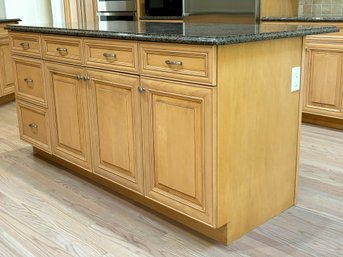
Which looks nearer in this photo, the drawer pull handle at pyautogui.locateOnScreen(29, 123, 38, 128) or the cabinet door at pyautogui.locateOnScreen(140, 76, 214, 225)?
the cabinet door at pyautogui.locateOnScreen(140, 76, 214, 225)

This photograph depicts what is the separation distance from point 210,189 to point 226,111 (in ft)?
1.09

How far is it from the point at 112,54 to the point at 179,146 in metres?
0.61

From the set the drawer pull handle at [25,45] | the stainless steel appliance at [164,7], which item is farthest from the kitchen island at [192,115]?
the stainless steel appliance at [164,7]

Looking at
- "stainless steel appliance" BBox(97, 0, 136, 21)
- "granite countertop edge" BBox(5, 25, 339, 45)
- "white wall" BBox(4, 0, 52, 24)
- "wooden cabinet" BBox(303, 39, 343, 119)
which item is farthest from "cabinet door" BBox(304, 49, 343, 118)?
"white wall" BBox(4, 0, 52, 24)

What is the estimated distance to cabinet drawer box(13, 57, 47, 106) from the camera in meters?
2.84

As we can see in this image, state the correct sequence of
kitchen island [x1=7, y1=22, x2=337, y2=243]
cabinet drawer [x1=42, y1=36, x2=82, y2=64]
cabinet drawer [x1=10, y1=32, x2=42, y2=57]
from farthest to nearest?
cabinet drawer [x1=10, y1=32, x2=42, y2=57], cabinet drawer [x1=42, y1=36, x2=82, y2=64], kitchen island [x1=7, y1=22, x2=337, y2=243]

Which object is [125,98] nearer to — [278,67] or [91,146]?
[91,146]

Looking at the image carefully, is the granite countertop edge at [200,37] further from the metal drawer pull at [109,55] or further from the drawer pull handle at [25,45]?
the drawer pull handle at [25,45]

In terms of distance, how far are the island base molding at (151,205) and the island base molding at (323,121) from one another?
209 centimetres

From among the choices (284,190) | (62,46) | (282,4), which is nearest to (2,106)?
(62,46)

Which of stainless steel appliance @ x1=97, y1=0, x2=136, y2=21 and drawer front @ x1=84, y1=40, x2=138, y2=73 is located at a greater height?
stainless steel appliance @ x1=97, y1=0, x2=136, y2=21

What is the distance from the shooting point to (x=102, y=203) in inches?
95.2

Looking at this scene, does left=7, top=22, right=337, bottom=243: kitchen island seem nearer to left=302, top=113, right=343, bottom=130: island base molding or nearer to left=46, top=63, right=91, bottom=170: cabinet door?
left=46, top=63, right=91, bottom=170: cabinet door

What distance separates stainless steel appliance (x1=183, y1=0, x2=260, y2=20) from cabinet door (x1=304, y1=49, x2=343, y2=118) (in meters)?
0.82
